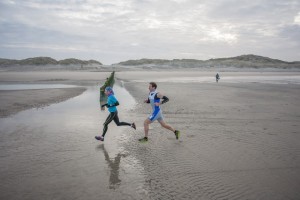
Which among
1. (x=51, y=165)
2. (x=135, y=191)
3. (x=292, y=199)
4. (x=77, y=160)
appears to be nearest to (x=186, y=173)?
(x=135, y=191)

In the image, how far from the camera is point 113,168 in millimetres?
5902

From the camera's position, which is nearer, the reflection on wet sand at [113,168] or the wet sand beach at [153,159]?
the wet sand beach at [153,159]

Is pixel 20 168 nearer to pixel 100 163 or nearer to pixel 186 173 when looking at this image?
pixel 100 163

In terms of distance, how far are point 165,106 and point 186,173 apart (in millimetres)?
8716

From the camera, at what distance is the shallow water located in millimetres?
4801

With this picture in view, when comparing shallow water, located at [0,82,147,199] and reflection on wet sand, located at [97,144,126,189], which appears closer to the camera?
shallow water, located at [0,82,147,199]

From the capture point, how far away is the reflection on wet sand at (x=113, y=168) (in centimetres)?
514

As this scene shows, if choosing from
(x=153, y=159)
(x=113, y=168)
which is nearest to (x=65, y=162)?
(x=113, y=168)

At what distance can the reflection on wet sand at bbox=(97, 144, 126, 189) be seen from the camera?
202 inches

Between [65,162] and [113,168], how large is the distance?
1.25 m

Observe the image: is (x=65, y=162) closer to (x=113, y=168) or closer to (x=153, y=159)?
(x=113, y=168)

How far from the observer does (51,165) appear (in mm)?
5965

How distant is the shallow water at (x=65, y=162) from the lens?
4.80 metres

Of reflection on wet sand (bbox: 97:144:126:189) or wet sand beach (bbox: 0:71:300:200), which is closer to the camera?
wet sand beach (bbox: 0:71:300:200)
